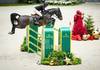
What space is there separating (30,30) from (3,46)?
1455mm

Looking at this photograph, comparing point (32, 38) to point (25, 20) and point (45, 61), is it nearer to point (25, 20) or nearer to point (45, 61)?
point (25, 20)

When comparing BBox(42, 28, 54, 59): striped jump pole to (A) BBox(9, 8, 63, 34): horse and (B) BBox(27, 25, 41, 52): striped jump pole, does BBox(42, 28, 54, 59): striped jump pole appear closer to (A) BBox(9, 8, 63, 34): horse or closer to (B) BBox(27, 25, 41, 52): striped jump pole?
(A) BBox(9, 8, 63, 34): horse

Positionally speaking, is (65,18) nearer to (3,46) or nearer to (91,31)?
(91,31)

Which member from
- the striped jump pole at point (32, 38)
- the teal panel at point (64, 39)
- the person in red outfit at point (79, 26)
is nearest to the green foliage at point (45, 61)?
the teal panel at point (64, 39)

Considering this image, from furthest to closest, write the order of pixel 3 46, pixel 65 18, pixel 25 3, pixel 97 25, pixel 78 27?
1. pixel 25 3
2. pixel 65 18
3. pixel 97 25
4. pixel 78 27
5. pixel 3 46

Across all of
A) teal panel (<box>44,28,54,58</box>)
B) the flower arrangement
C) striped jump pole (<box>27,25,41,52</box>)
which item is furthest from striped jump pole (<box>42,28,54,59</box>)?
striped jump pole (<box>27,25,41,52</box>)

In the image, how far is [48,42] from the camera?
365 inches

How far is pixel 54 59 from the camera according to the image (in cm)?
923

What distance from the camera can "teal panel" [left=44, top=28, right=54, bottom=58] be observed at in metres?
9.25

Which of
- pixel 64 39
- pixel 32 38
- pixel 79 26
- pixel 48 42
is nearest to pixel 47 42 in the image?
pixel 48 42

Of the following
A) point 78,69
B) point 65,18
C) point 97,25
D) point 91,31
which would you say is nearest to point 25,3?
point 65,18

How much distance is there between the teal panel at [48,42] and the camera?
9.25 metres

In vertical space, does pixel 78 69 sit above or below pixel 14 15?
below

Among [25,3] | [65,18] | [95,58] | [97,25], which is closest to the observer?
[95,58]
